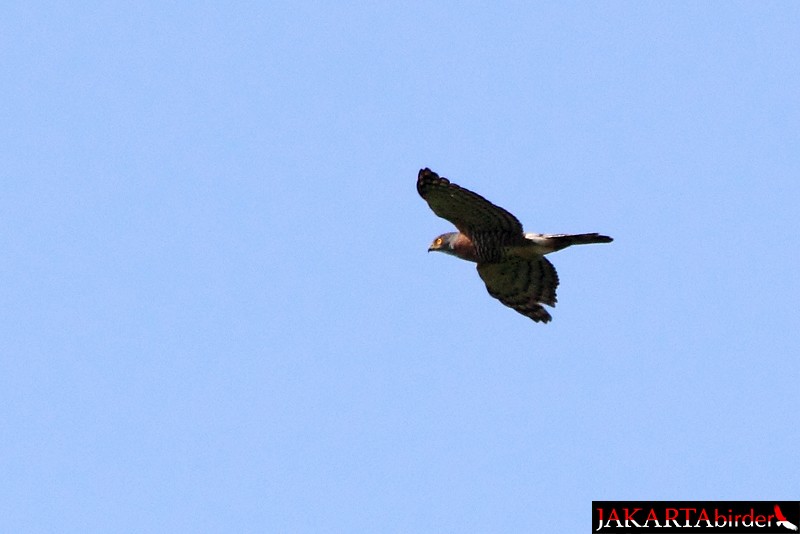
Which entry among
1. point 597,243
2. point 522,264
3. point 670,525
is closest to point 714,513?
point 670,525

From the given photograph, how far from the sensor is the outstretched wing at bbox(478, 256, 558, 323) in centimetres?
2478

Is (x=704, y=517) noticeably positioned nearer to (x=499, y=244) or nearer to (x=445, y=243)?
(x=499, y=244)

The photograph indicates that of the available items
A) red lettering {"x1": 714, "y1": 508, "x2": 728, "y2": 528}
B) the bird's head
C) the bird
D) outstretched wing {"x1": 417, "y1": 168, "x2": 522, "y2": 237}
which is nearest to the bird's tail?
the bird

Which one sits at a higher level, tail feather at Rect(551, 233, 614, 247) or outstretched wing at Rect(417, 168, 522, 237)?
outstretched wing at Rect(417, 168, 522, 237)

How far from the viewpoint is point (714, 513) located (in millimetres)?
19109

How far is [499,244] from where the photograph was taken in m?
24.1

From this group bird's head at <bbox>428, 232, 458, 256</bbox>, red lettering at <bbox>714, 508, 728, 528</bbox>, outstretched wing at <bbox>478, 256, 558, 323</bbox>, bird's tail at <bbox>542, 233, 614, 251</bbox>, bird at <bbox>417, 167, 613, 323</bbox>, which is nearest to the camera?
red lettering at <bbox>714, 508, 728, 528</bbox>

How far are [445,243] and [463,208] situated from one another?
126 centimetres

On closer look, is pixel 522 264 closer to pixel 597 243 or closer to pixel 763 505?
pixel 597 243

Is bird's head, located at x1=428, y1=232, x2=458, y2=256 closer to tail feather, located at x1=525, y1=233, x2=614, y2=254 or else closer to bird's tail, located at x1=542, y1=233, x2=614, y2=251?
tail feather, located at x1=525, y1=233, x2=614, y2=254

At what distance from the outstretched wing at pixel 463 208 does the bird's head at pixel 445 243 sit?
223 mm

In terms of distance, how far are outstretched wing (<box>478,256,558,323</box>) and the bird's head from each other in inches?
23.4

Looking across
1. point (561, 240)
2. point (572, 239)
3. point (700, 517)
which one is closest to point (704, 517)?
point (700, 517)

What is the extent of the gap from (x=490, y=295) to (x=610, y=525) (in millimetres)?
6683
